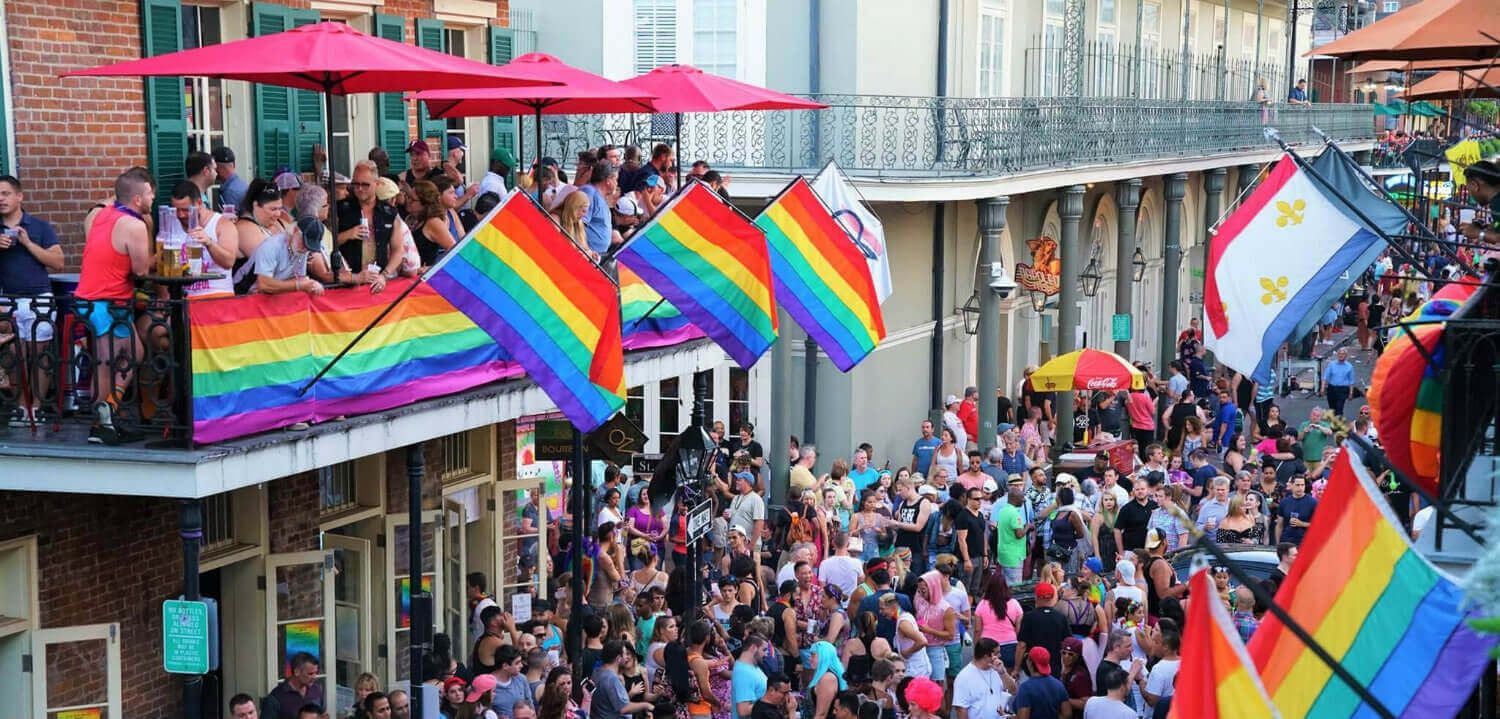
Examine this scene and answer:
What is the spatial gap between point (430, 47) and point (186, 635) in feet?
23.5

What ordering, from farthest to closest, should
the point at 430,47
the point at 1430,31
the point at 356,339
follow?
the point at 430,47 → the point at 1430,31 → the point at 356,339

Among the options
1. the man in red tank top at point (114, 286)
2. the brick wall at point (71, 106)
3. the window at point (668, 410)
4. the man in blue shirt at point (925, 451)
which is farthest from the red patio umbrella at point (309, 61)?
the window at point (668, 410)

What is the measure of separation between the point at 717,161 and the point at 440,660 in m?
11.3

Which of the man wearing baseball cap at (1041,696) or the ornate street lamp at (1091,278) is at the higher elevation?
the ornate street lamp at (1091,278)

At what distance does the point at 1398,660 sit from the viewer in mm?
5965

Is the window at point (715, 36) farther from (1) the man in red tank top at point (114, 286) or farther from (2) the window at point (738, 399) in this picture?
(1) the man in red tank top at point (114, 286)

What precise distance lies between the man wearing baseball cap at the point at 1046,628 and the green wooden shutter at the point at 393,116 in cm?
598

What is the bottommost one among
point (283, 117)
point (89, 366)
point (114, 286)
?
point (89, 366)

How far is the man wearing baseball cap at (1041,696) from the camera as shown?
12.6 metres

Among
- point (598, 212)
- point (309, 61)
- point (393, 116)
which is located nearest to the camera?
→ point (309, 61)

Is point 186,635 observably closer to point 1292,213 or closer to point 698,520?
point 698,520

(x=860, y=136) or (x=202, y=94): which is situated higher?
(x=202, y=94)

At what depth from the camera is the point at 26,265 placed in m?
10.5

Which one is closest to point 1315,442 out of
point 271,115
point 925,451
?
point 925,451
